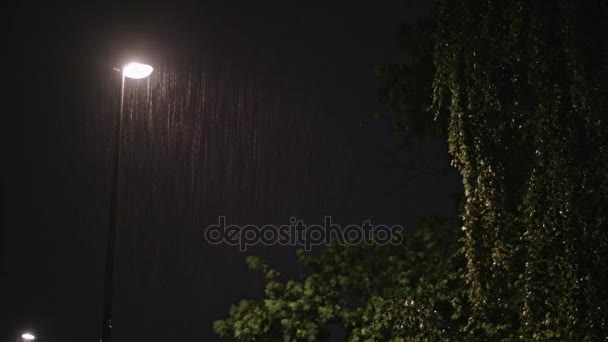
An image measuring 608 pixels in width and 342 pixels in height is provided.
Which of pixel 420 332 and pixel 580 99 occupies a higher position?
pixel 580 99

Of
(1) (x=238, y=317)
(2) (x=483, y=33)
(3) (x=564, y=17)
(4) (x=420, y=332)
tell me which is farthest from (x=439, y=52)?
(1) (x=238, y=317)

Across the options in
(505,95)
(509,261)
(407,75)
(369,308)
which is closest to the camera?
(509,261)

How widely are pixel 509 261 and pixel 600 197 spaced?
111cm

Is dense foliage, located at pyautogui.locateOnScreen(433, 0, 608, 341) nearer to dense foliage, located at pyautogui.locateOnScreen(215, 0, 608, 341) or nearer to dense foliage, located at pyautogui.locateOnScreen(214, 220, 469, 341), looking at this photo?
dense foliage, located at pyautogui.locateOnScreen(215, 0, 608, 341)

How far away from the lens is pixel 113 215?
1233 centimetres

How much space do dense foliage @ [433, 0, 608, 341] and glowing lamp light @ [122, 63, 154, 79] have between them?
5874mm

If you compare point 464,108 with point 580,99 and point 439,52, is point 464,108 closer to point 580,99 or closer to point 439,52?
point 439,52

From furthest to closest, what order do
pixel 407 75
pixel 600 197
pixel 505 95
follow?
pixel 407 75
pixel 505 95
pixel 600 197

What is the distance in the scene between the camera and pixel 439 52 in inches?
321

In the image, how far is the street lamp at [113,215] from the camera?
469 inches

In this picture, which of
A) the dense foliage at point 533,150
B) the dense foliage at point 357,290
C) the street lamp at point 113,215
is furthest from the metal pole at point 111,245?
the dense foliage at point 533,150

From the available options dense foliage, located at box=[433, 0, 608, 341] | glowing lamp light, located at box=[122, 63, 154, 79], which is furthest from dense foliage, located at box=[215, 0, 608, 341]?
glowing lamp light, located at box=[122, 63, 154, 79]

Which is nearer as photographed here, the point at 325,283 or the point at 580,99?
the point at 580,99

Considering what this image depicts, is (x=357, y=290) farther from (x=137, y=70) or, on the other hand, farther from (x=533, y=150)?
(x=533, y=150)
